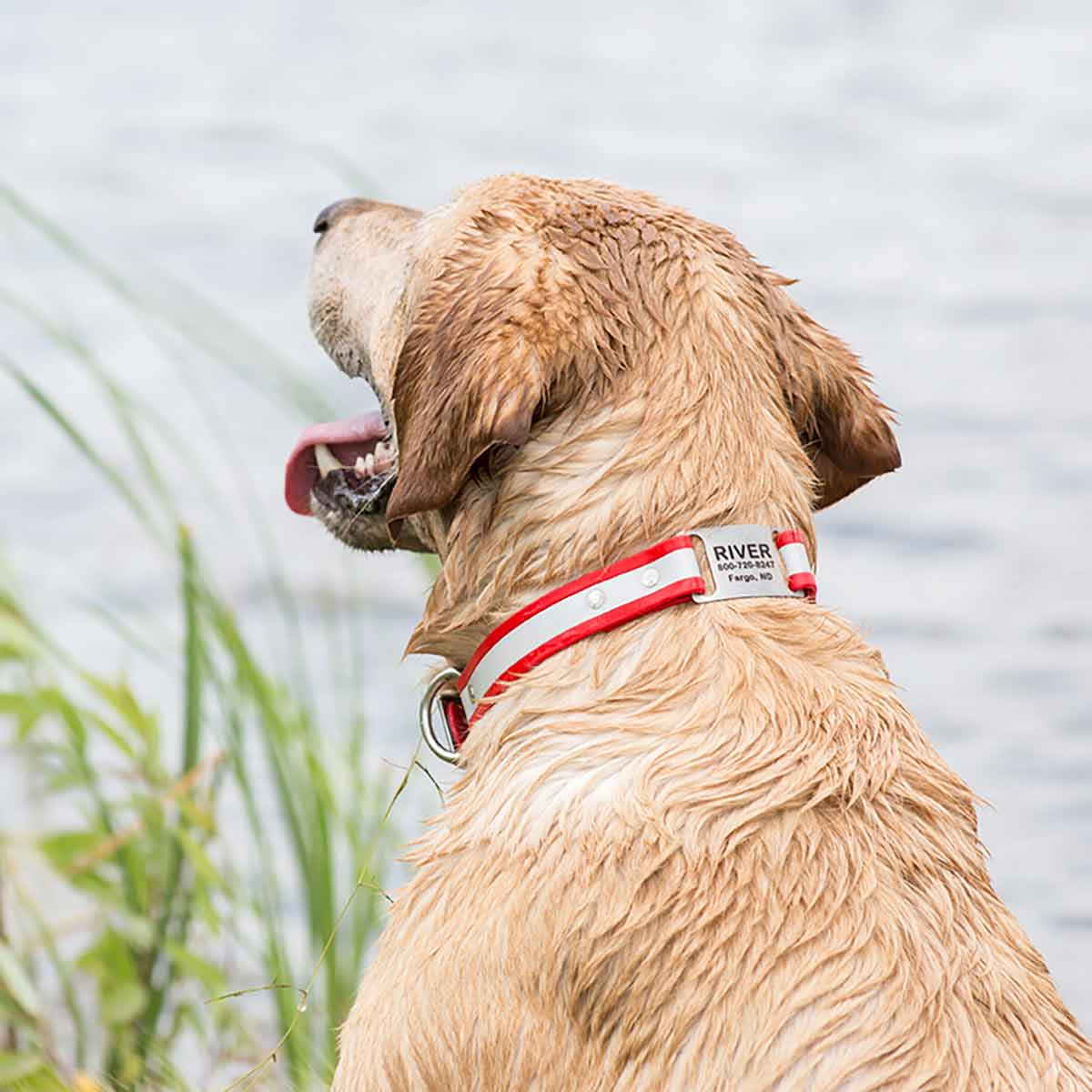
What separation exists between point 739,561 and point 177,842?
2.09 m

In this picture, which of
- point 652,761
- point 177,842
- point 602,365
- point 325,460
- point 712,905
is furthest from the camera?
point 177,842

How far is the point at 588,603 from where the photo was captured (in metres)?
2.58

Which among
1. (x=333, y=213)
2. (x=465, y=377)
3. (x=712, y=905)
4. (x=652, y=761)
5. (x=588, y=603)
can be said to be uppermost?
(x=333, y=213)

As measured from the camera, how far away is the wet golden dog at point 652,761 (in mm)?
2256

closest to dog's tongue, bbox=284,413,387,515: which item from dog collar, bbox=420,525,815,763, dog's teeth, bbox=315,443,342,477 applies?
dog's teeth, bbox=315,443,342,477

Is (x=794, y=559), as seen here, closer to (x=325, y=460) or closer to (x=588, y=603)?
(x=588, y=603)

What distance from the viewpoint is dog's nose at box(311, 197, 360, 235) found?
331cm

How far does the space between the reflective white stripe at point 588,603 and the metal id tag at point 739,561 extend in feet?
0.10

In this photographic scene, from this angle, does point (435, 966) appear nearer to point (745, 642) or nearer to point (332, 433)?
point (745, 642)

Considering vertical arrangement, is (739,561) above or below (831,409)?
below

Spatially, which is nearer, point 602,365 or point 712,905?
point 712,905

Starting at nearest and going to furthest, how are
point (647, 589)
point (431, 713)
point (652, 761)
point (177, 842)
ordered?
point (652, 761) → point (647, 589) → point (431, 713) → point (177, 842)

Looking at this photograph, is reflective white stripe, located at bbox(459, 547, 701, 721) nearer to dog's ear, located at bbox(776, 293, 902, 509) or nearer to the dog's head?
the dog's head

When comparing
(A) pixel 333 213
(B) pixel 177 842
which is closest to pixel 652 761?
(A) pixel 333 213
